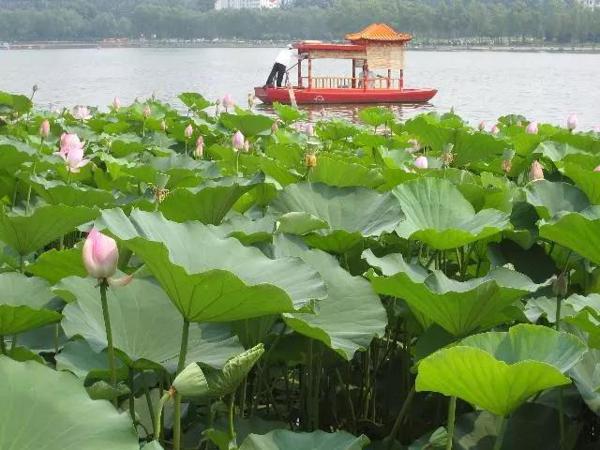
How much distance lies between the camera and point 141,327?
1165 millimetres

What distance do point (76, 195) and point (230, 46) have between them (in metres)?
104

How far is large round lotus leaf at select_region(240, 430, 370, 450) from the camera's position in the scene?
3.32 feet

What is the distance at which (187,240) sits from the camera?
1208 mm

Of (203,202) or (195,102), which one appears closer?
(203,202)

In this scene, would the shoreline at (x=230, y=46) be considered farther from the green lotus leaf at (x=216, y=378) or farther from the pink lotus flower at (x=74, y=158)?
the green lotus leaf at (x=216, y=378)

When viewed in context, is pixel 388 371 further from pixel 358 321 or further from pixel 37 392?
pixel 37 392

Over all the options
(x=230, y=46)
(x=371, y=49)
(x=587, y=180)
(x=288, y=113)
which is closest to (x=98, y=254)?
(x=587, y=180)

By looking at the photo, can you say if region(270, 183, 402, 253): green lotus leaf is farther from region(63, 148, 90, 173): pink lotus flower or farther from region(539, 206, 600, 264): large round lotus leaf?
region(63, 148, 90, 173): pink lotus flower

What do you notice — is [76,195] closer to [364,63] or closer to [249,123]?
[249,123]

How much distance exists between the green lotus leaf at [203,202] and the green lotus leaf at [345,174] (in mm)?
254

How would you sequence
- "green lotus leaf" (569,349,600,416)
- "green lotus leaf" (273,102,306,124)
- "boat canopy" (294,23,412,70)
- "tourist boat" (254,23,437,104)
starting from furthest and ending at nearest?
"boat canopy" (294,23,412,70), "tourist boat" (254,23,437,104), "green lotus leaf" (273,102,306,124), "green lotus leaf" (569,349,600,416)

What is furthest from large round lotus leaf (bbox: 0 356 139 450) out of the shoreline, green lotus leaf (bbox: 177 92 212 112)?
the shoreline

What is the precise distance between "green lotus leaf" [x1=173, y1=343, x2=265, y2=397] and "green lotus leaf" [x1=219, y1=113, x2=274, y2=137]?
8.22ft

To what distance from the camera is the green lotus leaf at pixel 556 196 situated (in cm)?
172
